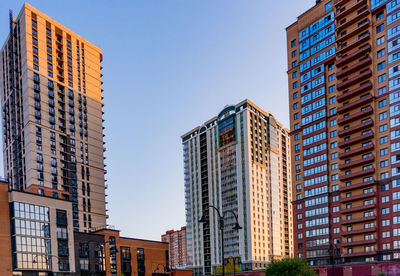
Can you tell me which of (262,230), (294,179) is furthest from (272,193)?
(294,179)

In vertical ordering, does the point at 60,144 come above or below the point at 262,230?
above

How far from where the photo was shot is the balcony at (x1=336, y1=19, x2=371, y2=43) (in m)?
91.4

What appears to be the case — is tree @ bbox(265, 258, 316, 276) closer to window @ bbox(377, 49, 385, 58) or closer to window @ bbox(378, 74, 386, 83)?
window @ bbox(378, 74, 386, 83)

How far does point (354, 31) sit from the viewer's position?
93.8 m

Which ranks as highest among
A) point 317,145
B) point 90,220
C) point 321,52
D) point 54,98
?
point 321,52

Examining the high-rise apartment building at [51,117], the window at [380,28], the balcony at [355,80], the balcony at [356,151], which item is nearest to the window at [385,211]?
the balcony at [356,151]

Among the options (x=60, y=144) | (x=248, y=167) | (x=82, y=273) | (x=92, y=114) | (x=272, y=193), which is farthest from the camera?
(x=272, y=193)

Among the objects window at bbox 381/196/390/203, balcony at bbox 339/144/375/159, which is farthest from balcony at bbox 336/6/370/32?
window at bbox 381/196/390/203

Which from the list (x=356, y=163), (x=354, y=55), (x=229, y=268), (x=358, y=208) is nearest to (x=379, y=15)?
(x=354, y=55)

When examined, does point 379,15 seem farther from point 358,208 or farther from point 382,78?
point 358,208

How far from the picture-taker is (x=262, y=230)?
449 ft

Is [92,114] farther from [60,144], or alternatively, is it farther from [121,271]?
[121,271]

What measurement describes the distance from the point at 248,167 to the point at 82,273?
67474 mm

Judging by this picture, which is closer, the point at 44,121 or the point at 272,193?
the point at 44,121
